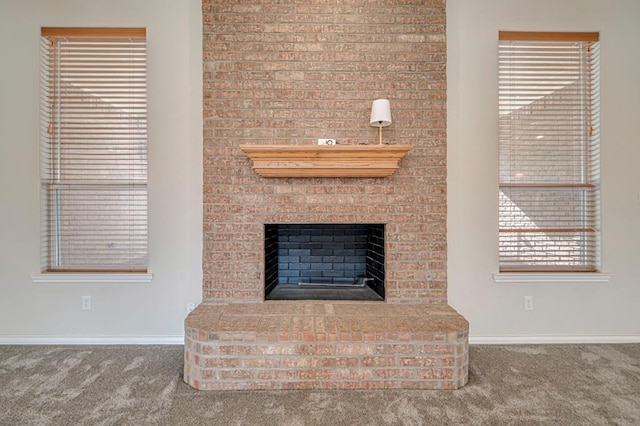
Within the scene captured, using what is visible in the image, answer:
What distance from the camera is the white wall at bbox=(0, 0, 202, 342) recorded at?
8.61 ft

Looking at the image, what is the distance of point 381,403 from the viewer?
73.7 inches

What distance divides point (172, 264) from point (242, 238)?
608mm

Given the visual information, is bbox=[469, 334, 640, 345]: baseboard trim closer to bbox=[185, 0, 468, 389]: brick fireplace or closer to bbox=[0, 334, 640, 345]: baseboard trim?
bbox=[0, 334, 640, 345]: baseboard trim

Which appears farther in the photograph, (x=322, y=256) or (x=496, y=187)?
(x=322, y=256)

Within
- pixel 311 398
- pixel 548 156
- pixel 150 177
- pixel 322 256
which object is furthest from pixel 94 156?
pixel 548 156

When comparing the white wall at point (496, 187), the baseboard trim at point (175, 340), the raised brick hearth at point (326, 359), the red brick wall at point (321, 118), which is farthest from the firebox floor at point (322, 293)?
the baseboard trim at point (175, 340)

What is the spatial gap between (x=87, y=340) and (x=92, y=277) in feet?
1.59

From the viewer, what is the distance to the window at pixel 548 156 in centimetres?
272

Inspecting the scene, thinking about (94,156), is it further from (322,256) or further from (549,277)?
(549,277)

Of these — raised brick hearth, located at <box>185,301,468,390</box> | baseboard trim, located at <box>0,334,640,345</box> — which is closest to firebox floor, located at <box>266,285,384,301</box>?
raised brick hearth, located at <box>185,301,468,390</box>

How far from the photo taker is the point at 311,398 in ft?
6.28

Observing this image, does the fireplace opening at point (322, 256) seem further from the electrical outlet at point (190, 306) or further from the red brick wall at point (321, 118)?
the electrical outlet at point (190, 306)

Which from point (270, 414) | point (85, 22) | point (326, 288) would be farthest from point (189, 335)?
point (85, 22)

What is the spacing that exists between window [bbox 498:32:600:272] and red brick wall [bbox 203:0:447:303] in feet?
1.95
